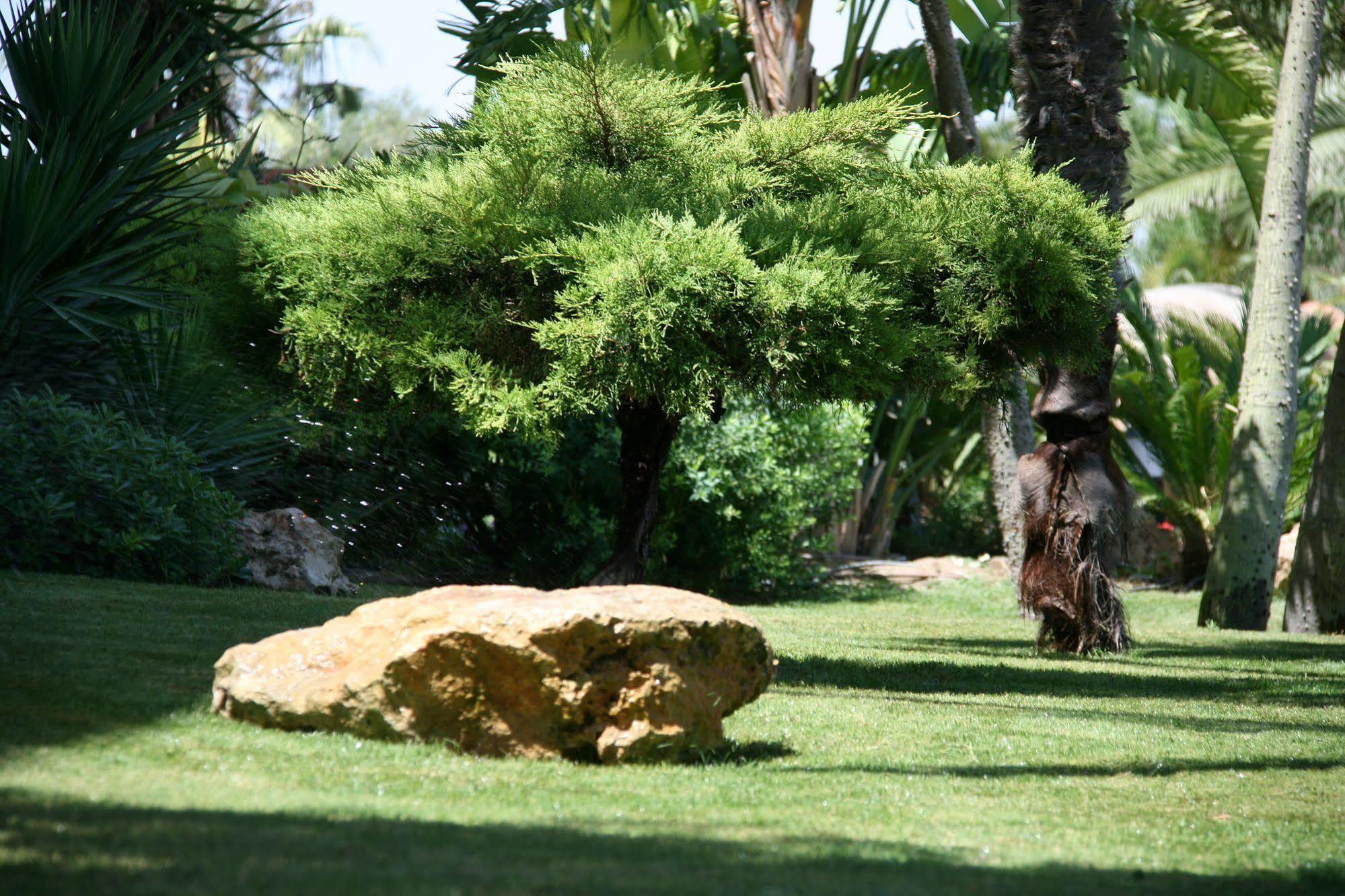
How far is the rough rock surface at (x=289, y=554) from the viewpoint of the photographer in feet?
30.1

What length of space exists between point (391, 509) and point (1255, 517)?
7485 mm

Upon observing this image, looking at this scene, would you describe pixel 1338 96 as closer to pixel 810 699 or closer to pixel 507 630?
pixel 810 699

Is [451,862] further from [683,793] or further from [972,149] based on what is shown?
[972,149]

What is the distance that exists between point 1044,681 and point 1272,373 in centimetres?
505

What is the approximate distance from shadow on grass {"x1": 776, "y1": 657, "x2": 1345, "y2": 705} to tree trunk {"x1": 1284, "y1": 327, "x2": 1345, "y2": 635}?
3.22 m

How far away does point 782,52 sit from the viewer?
1093 cm

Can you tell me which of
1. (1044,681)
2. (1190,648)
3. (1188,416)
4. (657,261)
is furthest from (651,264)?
(1188,416)

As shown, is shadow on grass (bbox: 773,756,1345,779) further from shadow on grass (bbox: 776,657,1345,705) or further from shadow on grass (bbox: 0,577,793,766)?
shadow on grass (bbox: 776,657,1345,705)

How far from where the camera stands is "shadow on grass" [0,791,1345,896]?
281 cm

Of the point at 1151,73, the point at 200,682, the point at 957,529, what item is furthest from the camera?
the point at 957,529

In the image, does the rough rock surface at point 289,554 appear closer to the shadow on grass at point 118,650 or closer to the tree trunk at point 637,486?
the shadow on grass at point 118,650

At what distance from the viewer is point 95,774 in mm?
3689

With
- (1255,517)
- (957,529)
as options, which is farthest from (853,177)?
(957,529)

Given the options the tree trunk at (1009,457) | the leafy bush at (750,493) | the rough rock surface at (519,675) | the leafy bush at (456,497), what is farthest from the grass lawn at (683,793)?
the leafy bush at (750,493)
